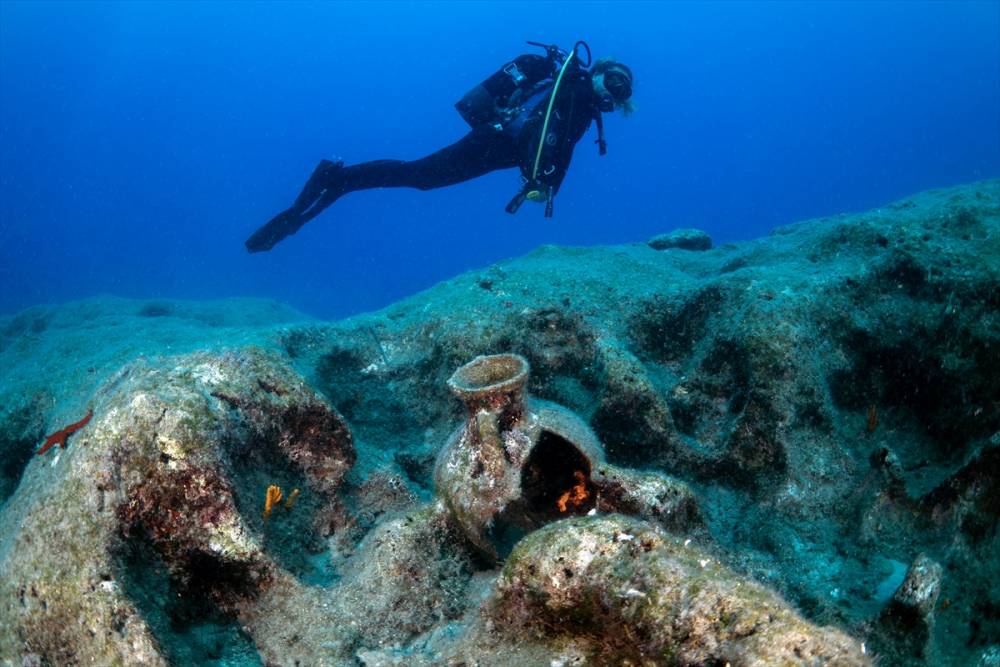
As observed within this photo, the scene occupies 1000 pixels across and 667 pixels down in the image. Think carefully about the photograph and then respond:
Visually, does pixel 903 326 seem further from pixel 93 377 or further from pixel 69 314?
pixel 69 314

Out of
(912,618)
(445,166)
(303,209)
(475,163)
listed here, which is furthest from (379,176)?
(912,618)

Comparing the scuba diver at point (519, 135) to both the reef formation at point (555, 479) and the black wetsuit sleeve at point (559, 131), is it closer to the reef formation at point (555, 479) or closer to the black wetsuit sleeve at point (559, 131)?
the black wetsuit sleeve at point (559, 131)

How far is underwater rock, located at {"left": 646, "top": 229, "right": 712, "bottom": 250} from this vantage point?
9.39 metres

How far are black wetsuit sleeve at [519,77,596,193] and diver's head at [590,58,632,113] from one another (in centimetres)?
15

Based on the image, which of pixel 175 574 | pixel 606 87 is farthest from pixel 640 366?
pixel 606 87

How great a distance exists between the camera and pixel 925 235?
479 centimetres

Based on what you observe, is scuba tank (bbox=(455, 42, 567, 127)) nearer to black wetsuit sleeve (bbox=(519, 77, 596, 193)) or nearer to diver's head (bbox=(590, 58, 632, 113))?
black wetsuit sleeve (bbox=(519, 77, 596, 193))

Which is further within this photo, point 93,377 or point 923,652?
point 93,377

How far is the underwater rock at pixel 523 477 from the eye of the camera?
297cm

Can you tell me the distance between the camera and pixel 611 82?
8.12 meters

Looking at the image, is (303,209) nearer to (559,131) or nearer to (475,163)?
(475,163)

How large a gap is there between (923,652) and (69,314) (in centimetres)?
1178

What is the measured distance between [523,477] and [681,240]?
740 cm

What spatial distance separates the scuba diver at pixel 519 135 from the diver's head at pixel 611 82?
1 cm
